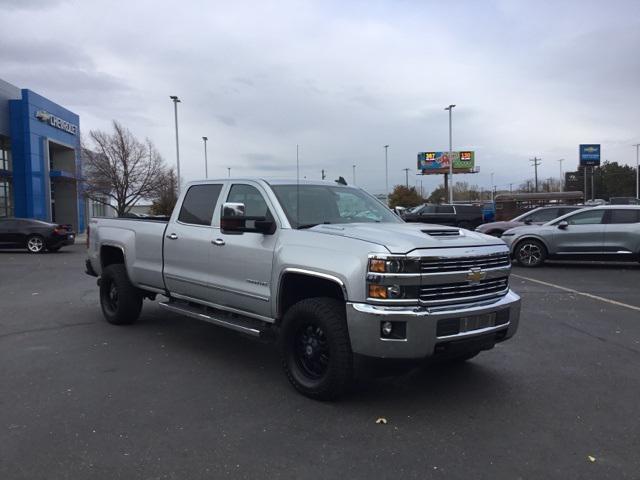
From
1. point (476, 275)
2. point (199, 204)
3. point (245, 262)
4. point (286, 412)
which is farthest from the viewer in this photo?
point (199, 204)

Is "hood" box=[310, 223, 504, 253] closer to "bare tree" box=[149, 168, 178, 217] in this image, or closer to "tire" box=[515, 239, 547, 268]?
"tire" box=[515, 239, 547, 268]

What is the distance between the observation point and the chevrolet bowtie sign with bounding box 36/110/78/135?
3302 centimetres

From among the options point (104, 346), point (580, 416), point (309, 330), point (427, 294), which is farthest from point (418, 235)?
point (104, 346)

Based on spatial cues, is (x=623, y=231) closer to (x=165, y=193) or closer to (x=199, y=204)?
(x=199, y=204)

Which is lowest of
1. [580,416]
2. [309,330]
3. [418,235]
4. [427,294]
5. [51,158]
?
[580,416]

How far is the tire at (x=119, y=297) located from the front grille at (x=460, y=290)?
4.48 meters

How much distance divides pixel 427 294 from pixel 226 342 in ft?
10.2

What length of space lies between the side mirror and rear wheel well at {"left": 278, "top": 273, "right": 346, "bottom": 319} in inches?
19.8

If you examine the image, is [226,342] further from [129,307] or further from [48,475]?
[48,475]

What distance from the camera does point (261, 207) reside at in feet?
17.8

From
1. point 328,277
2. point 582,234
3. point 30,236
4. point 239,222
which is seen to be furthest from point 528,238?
point 30,236

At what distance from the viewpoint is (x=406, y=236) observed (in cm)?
430

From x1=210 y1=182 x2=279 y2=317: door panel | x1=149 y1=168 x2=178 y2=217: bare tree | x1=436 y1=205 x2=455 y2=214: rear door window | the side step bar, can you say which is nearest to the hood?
x1=210 y1=182 x2=279 y2=317: door panel

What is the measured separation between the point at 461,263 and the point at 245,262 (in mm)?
2031
